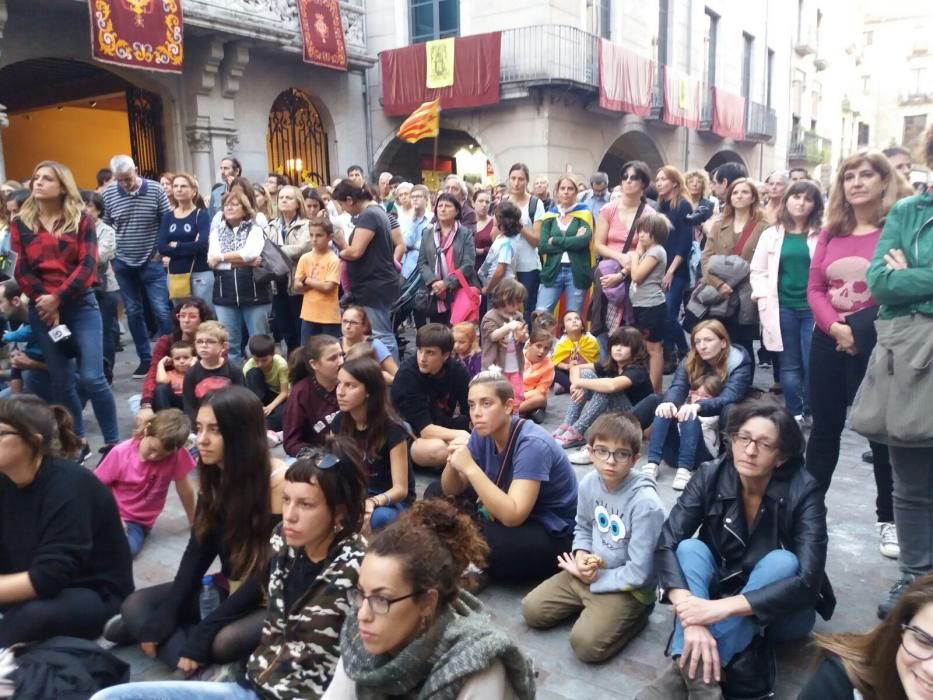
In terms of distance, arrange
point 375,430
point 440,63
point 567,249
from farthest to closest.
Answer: point 440,63, point 567,249, point 375,430

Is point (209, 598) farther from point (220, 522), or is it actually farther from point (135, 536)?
point (135, 536)

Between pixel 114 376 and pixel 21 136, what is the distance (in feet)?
40.6

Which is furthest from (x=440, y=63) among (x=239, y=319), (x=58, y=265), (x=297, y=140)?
(x=58, y=265)

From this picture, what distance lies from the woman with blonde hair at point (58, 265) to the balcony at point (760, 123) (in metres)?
22.9

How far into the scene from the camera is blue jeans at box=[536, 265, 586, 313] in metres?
7.00

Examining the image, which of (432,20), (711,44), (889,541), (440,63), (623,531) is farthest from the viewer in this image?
(711,44)

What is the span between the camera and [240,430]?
9.57 ft

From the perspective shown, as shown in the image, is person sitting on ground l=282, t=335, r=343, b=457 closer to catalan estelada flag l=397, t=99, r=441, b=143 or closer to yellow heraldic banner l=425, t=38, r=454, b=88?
catalan estelada flag l=397, t=99, r=441, b=143

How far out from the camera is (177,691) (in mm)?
2354

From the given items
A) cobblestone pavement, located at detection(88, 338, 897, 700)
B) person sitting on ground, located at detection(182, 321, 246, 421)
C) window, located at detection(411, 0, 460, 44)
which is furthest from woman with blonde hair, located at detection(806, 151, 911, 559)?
window, located at detection(411, 0, 460, 44)

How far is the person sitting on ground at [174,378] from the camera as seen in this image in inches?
204

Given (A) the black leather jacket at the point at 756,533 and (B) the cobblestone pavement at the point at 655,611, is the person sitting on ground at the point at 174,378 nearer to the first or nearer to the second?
(B) the cobblestone pavement at the point at 655,611

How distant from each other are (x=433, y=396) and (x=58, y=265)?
8.47 feet

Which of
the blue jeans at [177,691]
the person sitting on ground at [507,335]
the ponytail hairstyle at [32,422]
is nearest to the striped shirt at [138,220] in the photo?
the person sitting on ground at [507,335]
